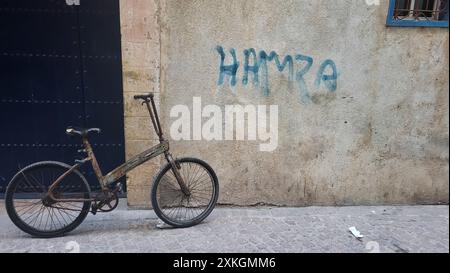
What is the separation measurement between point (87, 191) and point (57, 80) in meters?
1.53

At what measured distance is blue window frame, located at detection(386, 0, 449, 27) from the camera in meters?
3.93

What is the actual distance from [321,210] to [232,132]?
148 centimetres

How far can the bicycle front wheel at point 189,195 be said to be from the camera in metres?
3.66

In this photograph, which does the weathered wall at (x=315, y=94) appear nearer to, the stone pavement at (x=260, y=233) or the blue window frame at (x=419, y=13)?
the blue window frame at (x=419, y=13)

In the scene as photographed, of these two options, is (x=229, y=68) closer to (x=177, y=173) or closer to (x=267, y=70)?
(x=267, y=70)

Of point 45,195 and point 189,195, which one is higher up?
point 45,195

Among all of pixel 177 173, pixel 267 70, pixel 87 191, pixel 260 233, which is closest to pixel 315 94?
pixel 267 70

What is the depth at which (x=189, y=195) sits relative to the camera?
3723 millimetres

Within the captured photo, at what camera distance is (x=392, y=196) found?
14.2ft

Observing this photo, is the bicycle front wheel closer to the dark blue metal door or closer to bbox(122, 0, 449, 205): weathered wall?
bbox(122, 0, 449, 205): weathered wall


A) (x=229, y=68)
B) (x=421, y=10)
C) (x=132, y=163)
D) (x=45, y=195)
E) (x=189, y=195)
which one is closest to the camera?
(x=45, y=195)

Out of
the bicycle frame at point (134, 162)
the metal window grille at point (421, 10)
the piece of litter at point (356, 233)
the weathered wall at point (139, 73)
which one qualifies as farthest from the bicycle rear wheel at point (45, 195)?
the metal window grille at point (421, 10)

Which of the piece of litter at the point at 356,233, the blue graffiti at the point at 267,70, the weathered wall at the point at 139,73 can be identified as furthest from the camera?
the blue graffiti at the point at 267,70

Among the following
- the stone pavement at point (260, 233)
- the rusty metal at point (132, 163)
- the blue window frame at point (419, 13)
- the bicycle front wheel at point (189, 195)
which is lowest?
the stone pavement at point (260, 233)
